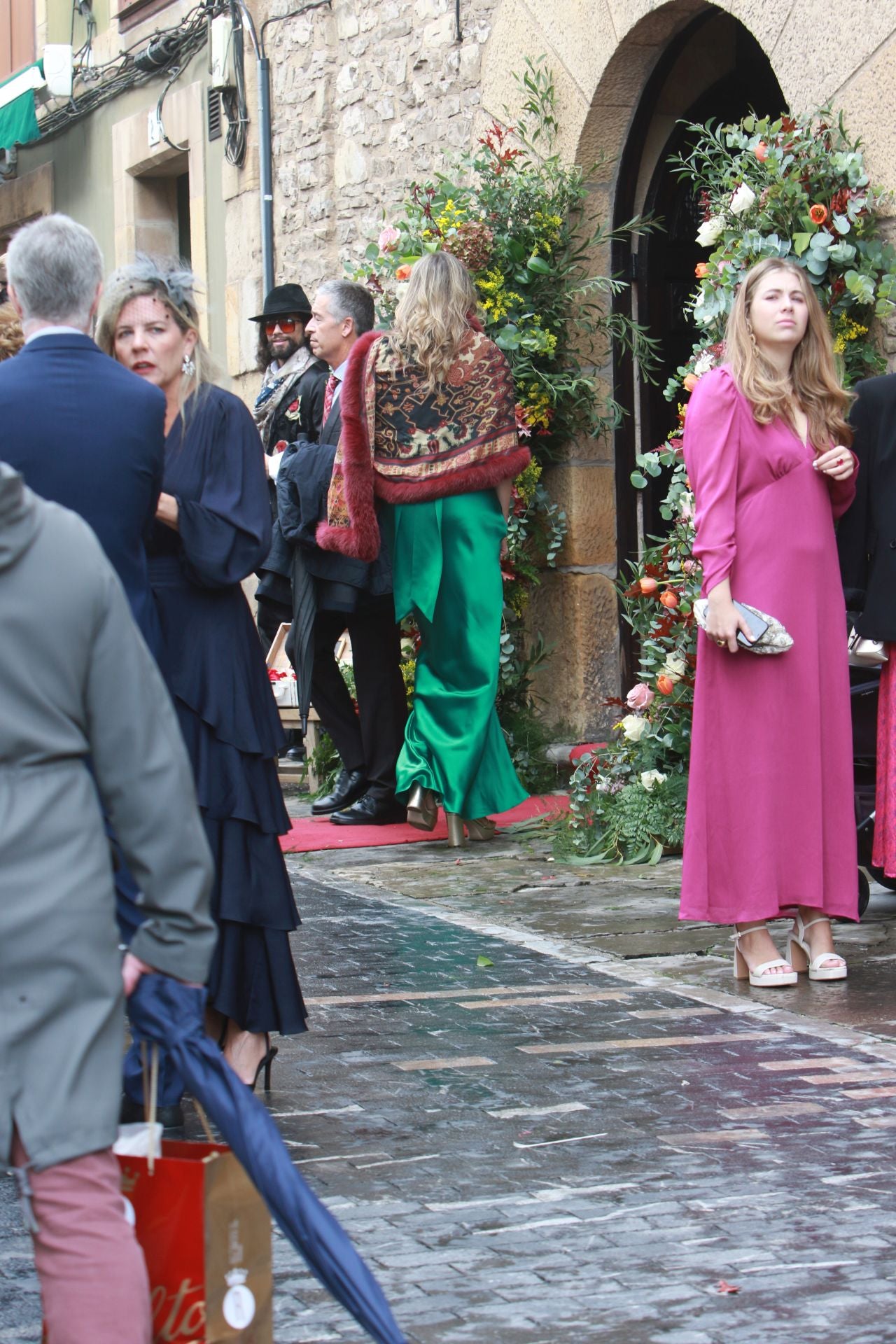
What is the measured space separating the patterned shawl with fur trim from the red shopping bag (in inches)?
211

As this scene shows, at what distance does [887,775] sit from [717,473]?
959 mm

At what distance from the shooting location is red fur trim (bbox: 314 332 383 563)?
769 centimetres

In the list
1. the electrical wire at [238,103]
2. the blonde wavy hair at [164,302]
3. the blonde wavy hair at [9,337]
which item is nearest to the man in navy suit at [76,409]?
the blonde wavy hair at [164,302]

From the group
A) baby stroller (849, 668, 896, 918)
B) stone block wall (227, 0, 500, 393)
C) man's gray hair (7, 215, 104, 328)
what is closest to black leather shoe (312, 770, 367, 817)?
stone block wall (227, 0, 500, 393)

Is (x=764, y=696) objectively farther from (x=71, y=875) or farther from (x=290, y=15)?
(x=290, y=15)

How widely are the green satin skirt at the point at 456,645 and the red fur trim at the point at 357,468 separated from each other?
0.13 meters

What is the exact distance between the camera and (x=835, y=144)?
7109 mm

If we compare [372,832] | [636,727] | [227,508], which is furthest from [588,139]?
[227,508]

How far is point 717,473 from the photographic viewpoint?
5.30 meters

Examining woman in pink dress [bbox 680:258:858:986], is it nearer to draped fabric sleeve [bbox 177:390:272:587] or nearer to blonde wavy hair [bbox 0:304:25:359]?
draped fabric sleeve [bbox 177:390:272:587]

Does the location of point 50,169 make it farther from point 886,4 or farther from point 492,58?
point 886,4

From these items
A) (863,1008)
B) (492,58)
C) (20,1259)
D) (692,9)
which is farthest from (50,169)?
(20,1259)

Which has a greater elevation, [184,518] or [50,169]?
[50,169]

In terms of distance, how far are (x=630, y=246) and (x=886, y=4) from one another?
237 centimetres
